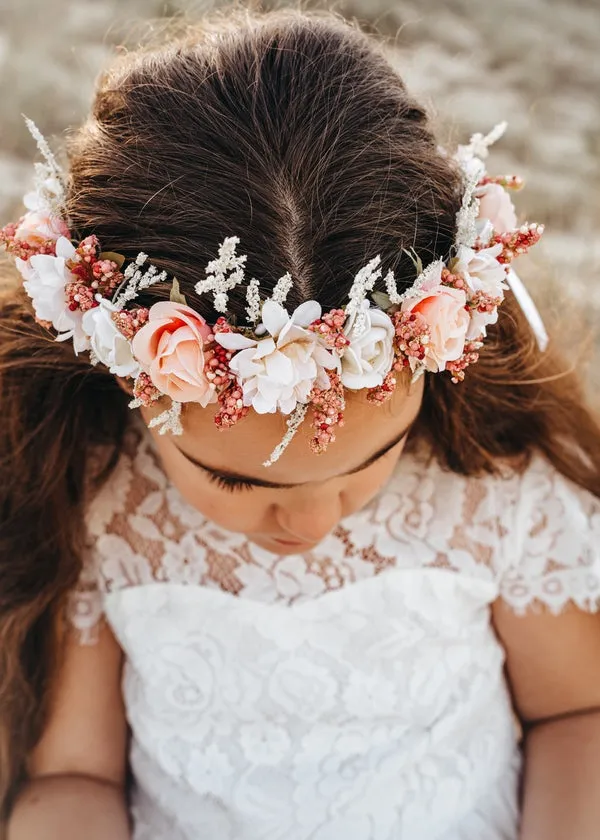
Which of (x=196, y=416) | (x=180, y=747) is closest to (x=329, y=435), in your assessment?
(x=196, y=416)

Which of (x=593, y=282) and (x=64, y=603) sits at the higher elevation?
(x=593, y=282)

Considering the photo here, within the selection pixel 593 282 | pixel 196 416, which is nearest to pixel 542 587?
pixel 196 416

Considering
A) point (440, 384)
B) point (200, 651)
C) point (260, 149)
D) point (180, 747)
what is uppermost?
point (260, 149)

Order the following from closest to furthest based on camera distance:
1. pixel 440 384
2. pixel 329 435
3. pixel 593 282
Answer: pixel 329 435 → pixel 440 384 → pixel 593 282

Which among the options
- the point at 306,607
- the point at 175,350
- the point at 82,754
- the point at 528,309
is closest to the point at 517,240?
the point at 528,309

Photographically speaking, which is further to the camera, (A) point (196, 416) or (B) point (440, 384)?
(B) point (440, 384)

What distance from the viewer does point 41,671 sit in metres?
1.41

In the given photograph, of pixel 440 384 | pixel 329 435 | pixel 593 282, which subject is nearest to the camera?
pixel 329 435

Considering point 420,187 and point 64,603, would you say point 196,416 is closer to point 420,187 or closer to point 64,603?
point 420,187

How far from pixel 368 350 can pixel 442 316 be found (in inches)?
3.5

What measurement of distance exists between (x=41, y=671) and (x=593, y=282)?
1624mm

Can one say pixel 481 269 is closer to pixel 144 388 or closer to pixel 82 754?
pixel 144 388

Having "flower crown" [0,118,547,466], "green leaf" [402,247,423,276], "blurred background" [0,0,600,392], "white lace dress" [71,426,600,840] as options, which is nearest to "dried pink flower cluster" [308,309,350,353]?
"flower crown" [0,118,547,466]

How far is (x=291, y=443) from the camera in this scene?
0.99 metres
